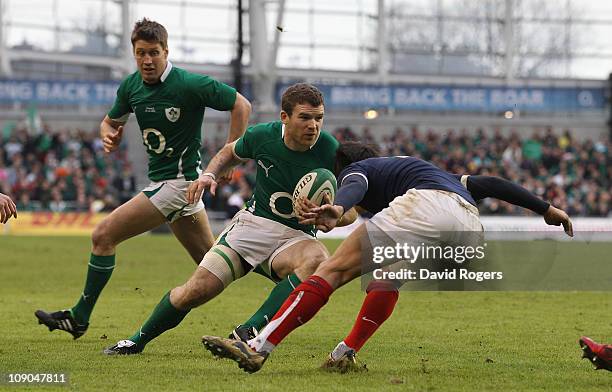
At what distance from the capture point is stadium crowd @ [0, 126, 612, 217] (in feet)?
98.6

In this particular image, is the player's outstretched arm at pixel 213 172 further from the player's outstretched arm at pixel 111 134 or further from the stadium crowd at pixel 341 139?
the stadium crowd at pixel 341 139

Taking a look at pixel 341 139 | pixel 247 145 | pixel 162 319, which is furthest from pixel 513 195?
pixel 341 139

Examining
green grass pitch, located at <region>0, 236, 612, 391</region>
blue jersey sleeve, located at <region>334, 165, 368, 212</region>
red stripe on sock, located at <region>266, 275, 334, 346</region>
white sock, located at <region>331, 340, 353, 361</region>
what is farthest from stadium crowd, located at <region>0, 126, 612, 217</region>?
red stripe on sock, located at <region>266, 275, 334, 346</region>

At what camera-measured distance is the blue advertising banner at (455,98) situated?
38969 mm

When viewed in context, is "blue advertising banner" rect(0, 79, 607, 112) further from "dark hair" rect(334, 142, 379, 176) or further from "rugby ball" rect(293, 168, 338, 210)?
"rugby ball" rect(293, 168, 338, 210)

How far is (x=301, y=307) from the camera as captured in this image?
684 cm

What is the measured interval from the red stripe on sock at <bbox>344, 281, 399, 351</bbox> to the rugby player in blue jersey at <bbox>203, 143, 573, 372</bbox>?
38 cm

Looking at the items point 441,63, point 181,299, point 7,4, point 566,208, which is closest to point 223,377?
point 181,299

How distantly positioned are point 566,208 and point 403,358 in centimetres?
2337

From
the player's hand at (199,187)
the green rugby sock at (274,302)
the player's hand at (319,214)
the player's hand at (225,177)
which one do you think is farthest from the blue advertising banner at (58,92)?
the player's hand at (319,214)

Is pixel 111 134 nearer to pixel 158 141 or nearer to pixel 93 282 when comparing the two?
pixel 158 141

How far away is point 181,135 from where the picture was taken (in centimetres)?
919

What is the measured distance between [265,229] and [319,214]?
67.3 inches

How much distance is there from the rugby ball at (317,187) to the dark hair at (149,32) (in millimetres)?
2333
